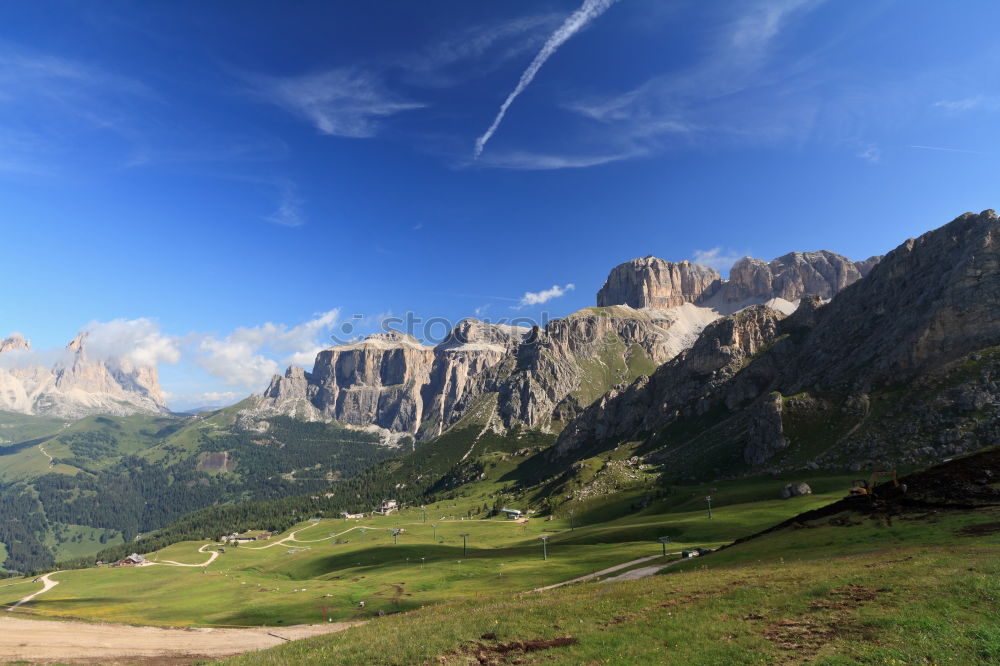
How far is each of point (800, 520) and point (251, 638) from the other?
7604 cm

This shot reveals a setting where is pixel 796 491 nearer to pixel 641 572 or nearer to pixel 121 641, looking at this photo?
pixel 641 572

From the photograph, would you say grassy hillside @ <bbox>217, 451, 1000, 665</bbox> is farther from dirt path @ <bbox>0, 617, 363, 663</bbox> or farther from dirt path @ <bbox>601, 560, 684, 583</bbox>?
dirt path @ <bbox>601, 560, 684, 583</bbox>

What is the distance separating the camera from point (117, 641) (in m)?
56.7

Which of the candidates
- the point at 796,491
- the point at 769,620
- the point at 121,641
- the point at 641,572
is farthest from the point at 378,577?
the point at 796,491

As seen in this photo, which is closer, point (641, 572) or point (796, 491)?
point (641, 572)

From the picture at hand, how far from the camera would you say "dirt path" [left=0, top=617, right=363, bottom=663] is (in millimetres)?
49500

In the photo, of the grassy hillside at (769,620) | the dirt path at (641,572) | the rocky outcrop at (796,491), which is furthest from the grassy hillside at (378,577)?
the grassy hillside at (769,620)

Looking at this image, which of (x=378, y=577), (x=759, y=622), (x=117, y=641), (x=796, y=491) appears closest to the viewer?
(x=759, y=622)

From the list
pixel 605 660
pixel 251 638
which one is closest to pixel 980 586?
pixel 605 660

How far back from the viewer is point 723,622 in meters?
30.9

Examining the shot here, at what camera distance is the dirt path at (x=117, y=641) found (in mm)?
49500

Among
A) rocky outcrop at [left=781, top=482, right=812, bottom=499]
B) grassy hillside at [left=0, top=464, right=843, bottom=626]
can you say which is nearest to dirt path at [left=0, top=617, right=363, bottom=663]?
grassy hillside at [left=0, top=464, right=843, bottom=626]

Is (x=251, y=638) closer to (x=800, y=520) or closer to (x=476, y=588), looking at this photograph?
(x=476, y=588)

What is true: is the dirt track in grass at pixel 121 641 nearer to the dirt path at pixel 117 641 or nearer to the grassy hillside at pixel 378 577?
the dirt path at pixel 117 641
